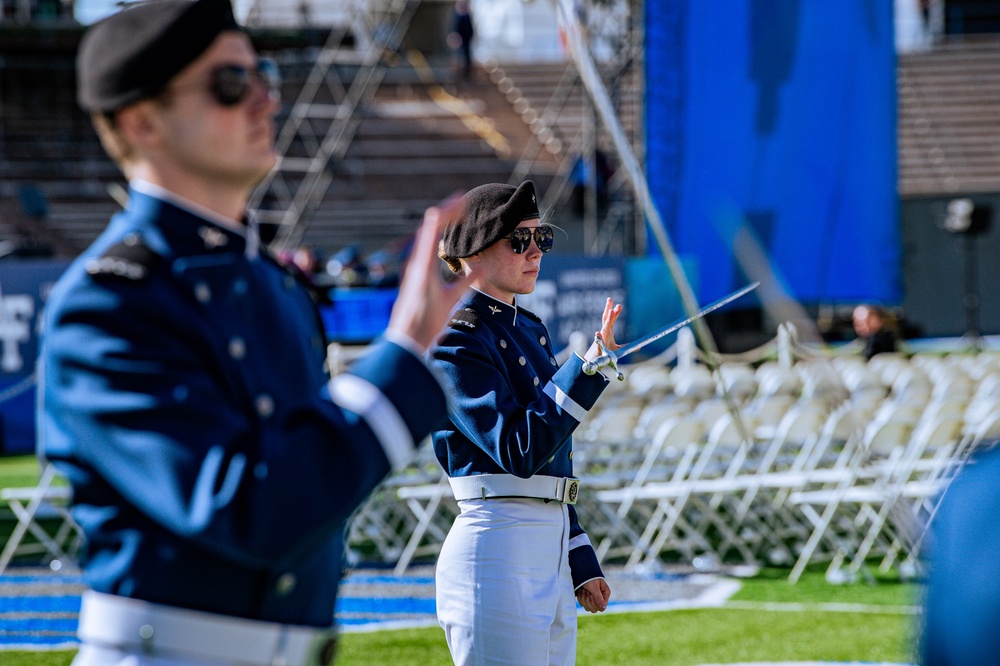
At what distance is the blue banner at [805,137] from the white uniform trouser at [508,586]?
15.2 meters

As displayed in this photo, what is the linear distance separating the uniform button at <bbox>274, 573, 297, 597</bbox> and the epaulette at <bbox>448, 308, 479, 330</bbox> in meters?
1.53

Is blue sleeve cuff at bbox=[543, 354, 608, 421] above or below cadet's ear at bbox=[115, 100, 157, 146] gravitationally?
below

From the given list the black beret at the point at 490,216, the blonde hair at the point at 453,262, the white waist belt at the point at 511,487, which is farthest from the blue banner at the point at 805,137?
the white waist belt at the point at 511,487

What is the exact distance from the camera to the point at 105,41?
6.06ft

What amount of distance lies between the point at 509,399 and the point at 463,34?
89.5 feet

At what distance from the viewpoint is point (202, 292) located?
184cm

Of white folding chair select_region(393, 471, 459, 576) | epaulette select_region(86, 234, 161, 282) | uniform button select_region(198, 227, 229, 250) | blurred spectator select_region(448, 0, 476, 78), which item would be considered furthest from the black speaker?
epaulette select_region(86, 234, 161, 282)

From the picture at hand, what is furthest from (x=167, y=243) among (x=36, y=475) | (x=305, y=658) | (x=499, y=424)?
(x=36, y=475)

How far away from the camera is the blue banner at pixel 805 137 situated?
18.5m

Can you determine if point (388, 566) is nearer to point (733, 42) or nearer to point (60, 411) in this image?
point (60, 411)

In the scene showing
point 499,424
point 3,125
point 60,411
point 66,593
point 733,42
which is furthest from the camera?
point 3,125

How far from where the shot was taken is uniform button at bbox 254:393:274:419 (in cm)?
181

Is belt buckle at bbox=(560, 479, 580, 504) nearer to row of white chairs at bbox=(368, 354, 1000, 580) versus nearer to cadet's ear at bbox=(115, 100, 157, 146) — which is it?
cadet's ear at bbox=(115, 100, 157, 146)

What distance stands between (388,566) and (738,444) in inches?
109
